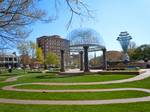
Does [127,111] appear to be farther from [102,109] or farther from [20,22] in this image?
[20,22]

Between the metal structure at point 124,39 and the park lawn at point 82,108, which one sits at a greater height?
the metal structure at point 124,39

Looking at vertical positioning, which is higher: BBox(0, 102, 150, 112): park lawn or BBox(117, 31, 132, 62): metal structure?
BBox(117, 31, 132, 62): metal structure

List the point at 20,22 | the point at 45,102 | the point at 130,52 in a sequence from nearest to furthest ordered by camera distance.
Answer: the point at 20,22 < the point at 45,102 < the point at 130,52

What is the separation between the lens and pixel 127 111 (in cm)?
1296

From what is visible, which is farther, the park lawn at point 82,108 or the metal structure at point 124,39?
the metal structure at point 124,39

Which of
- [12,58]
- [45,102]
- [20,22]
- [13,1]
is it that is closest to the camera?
[13,1]

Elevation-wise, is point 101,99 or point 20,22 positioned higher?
point 20,22

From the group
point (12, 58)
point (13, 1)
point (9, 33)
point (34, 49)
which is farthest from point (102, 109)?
point (12, 58)

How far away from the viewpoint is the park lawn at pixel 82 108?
44.1ft

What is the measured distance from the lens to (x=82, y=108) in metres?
14.0

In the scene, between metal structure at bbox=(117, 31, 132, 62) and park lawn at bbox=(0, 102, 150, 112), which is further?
metal structure at bbox=(117, 31, 132, 62)

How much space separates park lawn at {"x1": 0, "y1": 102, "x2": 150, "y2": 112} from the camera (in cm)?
1343

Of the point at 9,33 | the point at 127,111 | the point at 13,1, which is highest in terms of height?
the point at 13,1

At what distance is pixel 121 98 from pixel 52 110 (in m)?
4.97
